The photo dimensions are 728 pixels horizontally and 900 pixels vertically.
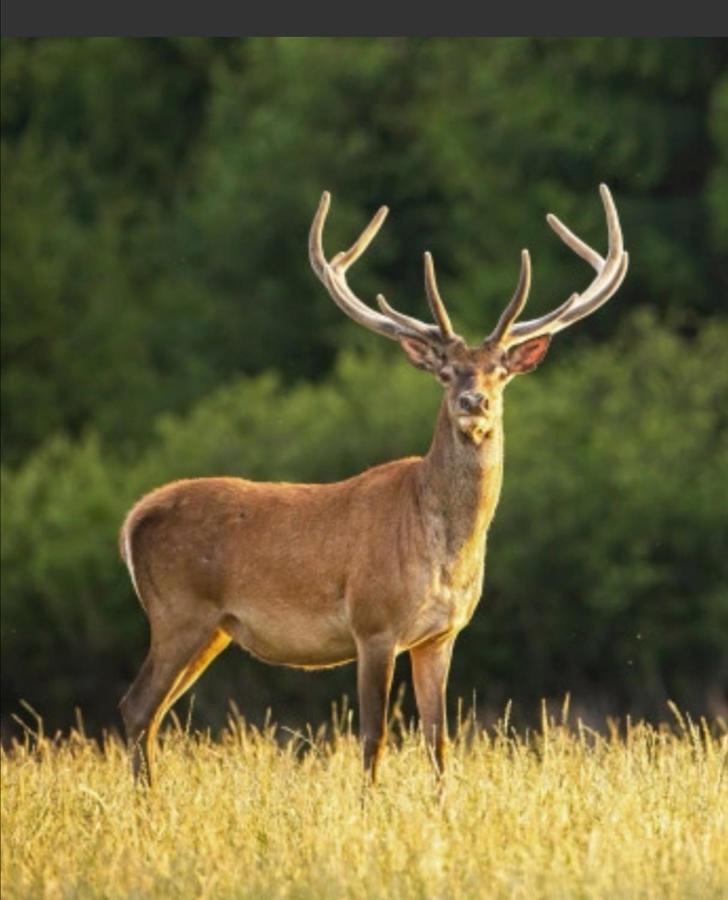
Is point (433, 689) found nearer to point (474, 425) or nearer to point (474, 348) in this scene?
point (474, 425)

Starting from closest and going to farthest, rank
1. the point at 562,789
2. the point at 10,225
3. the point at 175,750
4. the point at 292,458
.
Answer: the point at 562,789 < the point at 175,750 < the point at 292,458 < the point at 10,225

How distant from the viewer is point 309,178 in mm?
40250

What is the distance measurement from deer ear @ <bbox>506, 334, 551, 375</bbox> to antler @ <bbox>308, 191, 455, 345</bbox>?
239 mm

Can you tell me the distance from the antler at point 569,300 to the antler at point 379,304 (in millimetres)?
206

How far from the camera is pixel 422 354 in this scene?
470 inches

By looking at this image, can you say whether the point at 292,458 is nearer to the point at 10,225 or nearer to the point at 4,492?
the point at 4,492

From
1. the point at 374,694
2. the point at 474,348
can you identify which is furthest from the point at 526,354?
the point at 374,694

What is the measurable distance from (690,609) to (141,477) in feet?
23.3

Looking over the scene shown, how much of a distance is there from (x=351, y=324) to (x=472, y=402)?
87.6ft

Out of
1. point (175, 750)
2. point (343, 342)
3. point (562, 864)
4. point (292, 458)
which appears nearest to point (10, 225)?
point (343, 342)

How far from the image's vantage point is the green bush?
27.3 metres

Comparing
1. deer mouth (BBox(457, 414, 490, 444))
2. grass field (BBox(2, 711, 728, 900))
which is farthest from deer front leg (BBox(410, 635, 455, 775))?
deer mouth (BBox(457, 414, 490, 444))

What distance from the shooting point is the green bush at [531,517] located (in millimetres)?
27344

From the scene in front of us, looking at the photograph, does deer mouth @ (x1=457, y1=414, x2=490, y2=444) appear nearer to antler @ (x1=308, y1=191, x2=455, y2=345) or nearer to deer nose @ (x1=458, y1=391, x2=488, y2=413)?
deer nose @ (x1=458, y1=391, x2=488, y2=413)
